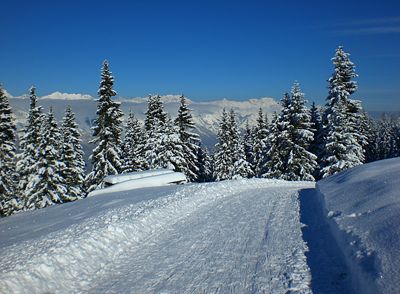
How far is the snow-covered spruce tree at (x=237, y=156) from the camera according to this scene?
3909 cm

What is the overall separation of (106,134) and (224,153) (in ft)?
52.2

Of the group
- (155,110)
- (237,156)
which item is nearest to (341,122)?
(237,156)

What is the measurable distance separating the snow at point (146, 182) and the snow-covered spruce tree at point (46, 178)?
8152mm

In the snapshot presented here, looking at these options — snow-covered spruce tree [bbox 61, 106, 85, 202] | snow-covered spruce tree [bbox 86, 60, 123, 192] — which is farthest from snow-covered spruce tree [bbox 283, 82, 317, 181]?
snow-covered spruce tree [bbox 61, 106, 85, 202]

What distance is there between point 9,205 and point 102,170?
962 cm

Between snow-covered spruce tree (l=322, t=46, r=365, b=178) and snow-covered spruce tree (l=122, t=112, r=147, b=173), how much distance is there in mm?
20000

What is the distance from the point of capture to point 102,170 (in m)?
30.8

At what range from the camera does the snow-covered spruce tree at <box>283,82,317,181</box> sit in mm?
31656

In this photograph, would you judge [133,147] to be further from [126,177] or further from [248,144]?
[248,144]

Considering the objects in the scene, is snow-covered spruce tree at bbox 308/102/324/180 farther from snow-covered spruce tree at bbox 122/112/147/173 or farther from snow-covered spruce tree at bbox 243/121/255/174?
snow-covered spruce tree at bbox 122/112/147/173

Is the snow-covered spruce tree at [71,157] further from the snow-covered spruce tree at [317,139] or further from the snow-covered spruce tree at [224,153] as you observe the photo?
the snow-covered spruce tree at [317,139]

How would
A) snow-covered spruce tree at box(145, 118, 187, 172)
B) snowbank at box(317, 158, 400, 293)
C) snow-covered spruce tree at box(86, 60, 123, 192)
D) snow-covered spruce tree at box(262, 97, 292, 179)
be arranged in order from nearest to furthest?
snowbank at box(317, 158, 400, 293) < snow-covered spruce tree at box(86, 60, 123, 192) < snow-covered spruce tree at box(262, 97, 292, 179) < snow-covered spruce tree at box(145, 118, 187, 172)

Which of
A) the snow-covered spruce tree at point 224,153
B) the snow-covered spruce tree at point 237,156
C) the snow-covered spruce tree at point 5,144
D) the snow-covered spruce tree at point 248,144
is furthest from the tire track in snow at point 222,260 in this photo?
the snow-covered spruce tree at point 248,144

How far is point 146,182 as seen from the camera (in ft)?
76.6
